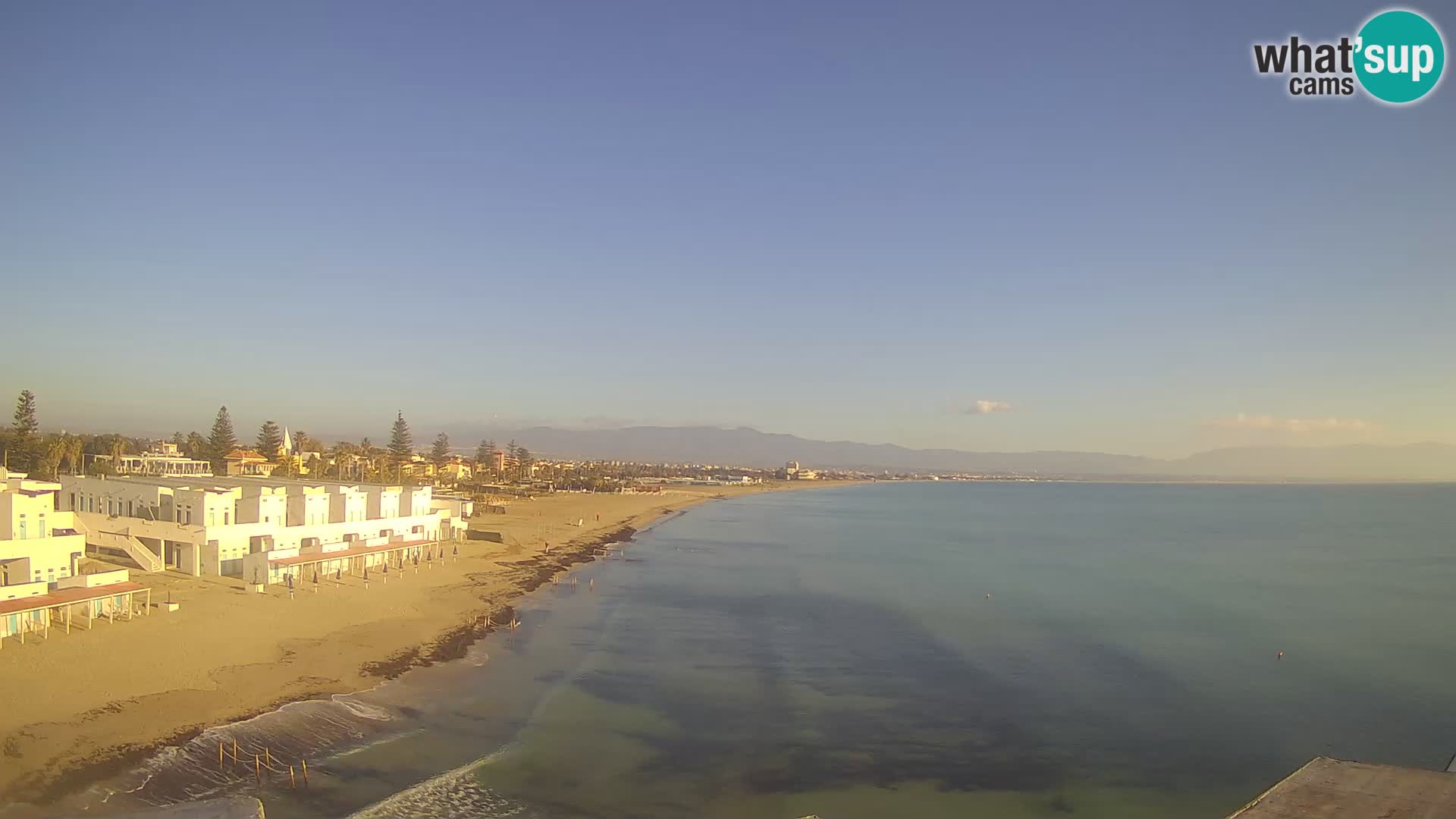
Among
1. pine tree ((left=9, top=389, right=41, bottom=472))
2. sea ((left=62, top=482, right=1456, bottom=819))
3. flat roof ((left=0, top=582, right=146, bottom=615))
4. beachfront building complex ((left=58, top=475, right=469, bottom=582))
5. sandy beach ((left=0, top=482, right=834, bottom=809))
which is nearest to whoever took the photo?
sandy beach ((left=0, top=482, right=834, bottom=809))

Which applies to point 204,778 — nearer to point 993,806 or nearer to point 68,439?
point 993,806

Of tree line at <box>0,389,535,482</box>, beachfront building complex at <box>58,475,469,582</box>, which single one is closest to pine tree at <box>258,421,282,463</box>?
tree line at <box>0,389,535,482</box>

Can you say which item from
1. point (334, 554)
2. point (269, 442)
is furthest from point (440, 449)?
point (334, 554)

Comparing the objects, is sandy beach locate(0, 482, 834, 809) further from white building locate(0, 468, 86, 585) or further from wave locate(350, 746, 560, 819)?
wave locate(350, 746, 560, 819)

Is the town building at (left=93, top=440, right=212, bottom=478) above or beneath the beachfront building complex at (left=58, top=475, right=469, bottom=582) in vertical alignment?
above

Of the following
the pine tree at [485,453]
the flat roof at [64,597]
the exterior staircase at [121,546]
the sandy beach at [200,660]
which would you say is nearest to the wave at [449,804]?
the sandy beach at [200,660]

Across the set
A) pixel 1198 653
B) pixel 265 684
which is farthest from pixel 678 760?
pixel 1198 653

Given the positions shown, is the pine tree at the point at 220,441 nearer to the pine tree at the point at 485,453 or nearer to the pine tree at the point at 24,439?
the pine tree at the point at 24,439

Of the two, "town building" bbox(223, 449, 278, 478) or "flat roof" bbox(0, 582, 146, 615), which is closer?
"flat roof" bbox(0, 582, 146, 615)
